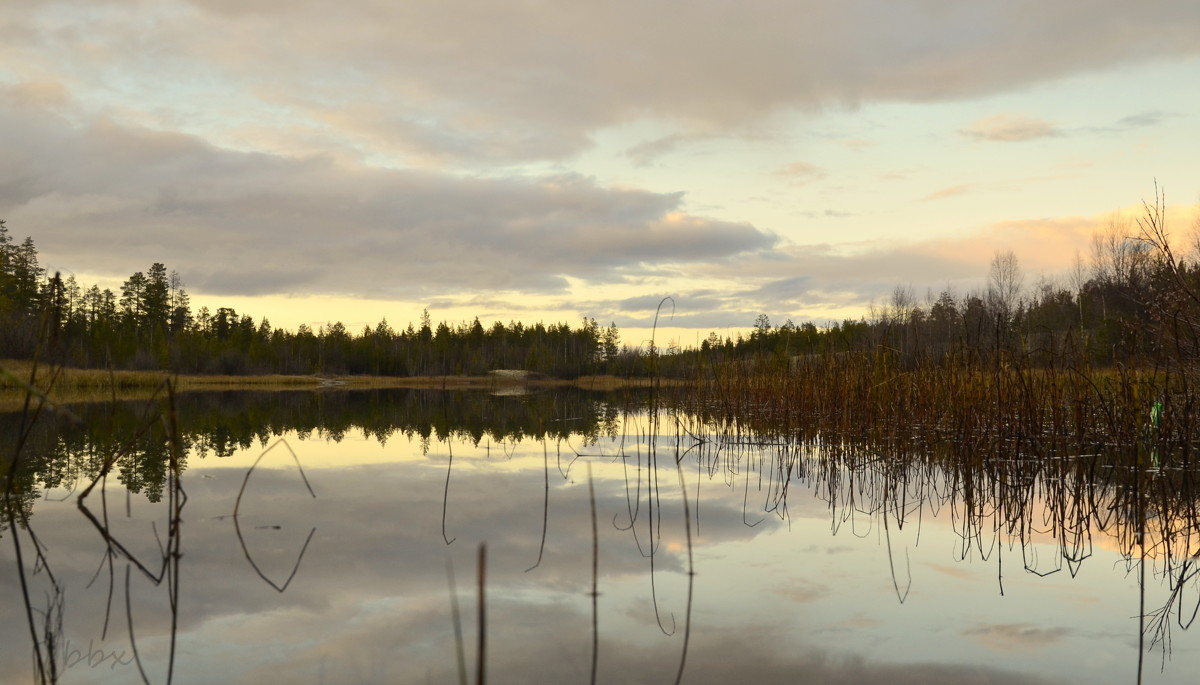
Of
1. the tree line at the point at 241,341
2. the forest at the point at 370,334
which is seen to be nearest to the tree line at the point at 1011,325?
the forest at the point at 370,334

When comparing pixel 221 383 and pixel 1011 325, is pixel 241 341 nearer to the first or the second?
pixel 221 383

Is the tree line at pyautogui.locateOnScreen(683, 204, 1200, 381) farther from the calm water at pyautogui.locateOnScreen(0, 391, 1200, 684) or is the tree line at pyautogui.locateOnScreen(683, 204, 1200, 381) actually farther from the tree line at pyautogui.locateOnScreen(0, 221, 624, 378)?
the tree line at pyautogui.locateOnScreen(0, 221, 624, 378)

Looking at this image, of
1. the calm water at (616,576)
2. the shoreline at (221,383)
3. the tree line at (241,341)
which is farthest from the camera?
the tree line at (241,341)

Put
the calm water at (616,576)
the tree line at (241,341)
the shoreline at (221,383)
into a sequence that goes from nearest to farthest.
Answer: the calm water at (616,576)
the shoreline at (221,383)
the tree line at (241,341)

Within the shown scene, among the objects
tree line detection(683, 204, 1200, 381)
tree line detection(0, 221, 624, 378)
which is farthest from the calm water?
tree line detection(0, 221, 624, 378)

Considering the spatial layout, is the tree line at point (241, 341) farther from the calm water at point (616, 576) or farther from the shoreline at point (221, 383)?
the calm water at point (616, 576)

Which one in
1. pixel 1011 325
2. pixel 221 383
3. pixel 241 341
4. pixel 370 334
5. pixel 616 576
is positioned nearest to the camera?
pixel 616 576

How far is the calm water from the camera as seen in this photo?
7.30 ft

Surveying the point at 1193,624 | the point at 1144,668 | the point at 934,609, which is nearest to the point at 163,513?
the point at 934,609

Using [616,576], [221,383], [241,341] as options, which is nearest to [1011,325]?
[616,576]

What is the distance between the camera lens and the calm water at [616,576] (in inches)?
87.6

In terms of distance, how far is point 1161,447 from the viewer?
6043mm

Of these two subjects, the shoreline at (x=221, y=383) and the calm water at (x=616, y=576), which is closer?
the calm water at (x=616, y=576)

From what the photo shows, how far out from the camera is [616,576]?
123 inches
